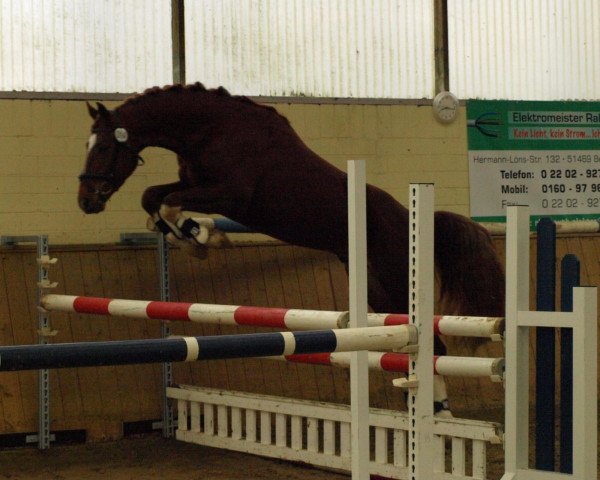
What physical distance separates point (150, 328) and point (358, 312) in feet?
8.07

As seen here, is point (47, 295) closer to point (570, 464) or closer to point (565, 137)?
point (570, 464)

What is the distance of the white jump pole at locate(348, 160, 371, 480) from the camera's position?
226 cm

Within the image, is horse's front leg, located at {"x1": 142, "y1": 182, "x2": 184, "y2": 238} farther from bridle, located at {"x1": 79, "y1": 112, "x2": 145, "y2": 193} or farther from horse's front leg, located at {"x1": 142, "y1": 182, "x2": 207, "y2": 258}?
bridle, located at {"x1": 79, "y1": 112, "x2": 145, "y2": 193}

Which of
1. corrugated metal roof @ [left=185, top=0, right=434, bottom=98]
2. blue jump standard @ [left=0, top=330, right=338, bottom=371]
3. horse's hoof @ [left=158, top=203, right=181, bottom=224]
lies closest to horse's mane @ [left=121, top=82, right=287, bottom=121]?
horse's hoof @ [left=158, top=203, right=181, bottom=224]

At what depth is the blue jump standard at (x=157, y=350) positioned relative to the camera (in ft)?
5.06

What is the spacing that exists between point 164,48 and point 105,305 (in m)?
1.69

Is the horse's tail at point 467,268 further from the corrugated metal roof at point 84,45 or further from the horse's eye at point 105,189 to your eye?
the corrugated metal roof at point 84,45

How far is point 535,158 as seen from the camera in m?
5.80

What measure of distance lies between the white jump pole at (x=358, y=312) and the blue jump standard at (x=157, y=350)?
28 centimetres

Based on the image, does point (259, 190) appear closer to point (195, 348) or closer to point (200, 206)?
point (200, 206)

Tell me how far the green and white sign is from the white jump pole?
3350 millimetres

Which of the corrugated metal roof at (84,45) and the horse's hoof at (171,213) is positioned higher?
the corrugated metal roof at (84,45)

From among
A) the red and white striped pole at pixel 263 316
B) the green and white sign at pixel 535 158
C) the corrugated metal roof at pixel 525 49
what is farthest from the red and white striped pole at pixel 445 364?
the corrugated metal roof at pixel 525 49

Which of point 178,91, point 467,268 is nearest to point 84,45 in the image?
point 178,91
